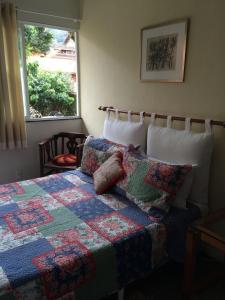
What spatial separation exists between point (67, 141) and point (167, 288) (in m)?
2.20

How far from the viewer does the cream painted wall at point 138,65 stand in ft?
5.99

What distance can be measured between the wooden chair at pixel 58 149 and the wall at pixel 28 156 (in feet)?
0.40

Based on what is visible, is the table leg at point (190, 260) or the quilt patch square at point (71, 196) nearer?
the table leg at point (190, 260)

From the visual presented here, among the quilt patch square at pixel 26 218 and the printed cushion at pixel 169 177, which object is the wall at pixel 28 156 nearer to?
the quilt patch square at pixel 26 218

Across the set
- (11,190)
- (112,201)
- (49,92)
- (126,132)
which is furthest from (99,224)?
(49,92)

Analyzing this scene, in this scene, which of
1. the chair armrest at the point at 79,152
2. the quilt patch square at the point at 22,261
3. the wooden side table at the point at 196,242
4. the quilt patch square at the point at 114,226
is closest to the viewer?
the quilt patch square at the point at 22,261

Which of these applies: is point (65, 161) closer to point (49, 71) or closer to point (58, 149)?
point (58, 149)

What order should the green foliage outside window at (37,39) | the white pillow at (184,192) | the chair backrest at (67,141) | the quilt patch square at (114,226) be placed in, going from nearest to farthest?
the quilt patch square at (114,226) < the white pillow at (184,192) < the green foliage outside window at (37,39) < the chair backrest at (67,141)

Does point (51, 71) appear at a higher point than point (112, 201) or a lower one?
higher

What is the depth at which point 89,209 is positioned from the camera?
1833mm

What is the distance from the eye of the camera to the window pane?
310 cm

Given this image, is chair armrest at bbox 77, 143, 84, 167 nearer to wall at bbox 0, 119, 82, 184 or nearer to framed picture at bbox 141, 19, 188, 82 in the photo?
wall at bbox 0, 119, 82, 184

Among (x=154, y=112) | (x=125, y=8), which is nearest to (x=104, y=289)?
(x=154, y=112)

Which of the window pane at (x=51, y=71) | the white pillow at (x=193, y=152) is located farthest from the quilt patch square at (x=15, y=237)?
the window pane at (x=51, y=71)
